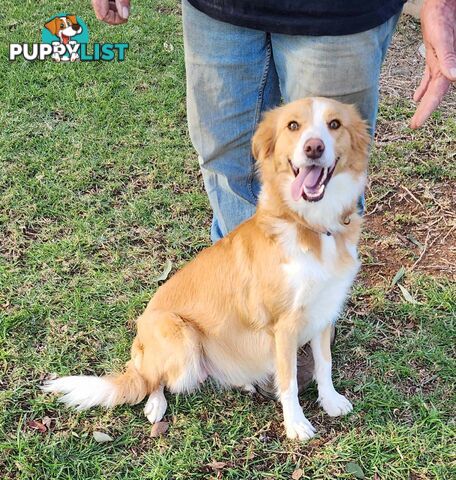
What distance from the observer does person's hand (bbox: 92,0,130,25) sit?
102 inches

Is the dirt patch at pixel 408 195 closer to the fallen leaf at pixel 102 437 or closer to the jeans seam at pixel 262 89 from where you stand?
the jeans seam at pixel 262 89

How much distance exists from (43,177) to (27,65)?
1.73 m

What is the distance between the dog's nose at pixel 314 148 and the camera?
7.38ft

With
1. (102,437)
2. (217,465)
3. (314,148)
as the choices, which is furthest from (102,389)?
(314,148)

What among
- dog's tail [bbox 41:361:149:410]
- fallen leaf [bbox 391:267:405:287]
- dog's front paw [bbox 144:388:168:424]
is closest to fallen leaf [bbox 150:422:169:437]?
dog's front paw [bbox 144:388:168:424]

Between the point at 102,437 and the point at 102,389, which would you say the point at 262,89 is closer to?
the point at 102,389

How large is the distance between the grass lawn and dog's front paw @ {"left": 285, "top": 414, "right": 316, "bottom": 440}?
2.1 inches

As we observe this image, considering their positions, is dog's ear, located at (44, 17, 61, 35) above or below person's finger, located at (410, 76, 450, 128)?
below

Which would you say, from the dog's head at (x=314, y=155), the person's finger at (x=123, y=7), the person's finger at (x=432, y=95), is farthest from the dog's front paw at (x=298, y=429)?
the person's finger at (x=123, y=7)

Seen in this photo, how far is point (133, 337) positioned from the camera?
3184mm

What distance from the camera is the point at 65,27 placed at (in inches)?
238

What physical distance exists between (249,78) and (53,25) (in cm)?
414

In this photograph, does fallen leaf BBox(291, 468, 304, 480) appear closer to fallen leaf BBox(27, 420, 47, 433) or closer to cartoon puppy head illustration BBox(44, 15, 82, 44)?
fallen leaf BBox(27, 420, 47, 433)

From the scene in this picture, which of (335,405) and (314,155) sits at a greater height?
(314,155)
